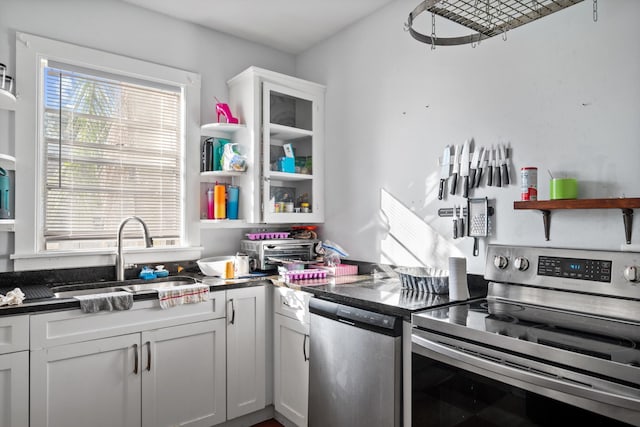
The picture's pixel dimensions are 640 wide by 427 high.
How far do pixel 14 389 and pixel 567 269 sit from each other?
94.6 inches

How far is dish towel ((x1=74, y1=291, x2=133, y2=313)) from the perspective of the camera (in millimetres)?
1992

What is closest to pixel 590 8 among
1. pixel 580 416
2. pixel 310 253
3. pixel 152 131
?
pixel 580 416

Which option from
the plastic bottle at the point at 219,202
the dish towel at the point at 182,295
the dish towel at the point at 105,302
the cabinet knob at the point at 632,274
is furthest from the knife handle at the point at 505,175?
the dish towel at the point at 105,302

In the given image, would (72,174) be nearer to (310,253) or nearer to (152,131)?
(152,131)

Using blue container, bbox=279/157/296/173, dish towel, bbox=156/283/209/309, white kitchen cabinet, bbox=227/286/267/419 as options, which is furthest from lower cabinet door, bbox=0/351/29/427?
blue container, bbox=279/157/296/173

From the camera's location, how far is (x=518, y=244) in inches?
79.5

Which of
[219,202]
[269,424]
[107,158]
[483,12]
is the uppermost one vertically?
[483,12]

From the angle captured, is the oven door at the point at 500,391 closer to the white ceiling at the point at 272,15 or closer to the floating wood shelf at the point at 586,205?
the floating wood shelf at the point at 586,205

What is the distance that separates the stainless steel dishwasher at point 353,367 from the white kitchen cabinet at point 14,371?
1.30 m

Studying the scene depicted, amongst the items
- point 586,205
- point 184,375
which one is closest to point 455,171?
point 586,205

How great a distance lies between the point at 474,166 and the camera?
2.19 metres

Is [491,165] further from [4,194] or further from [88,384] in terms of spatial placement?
[4,194]

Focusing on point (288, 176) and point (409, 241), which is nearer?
point (409, 241)

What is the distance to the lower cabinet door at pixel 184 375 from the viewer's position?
2203 millimetres
